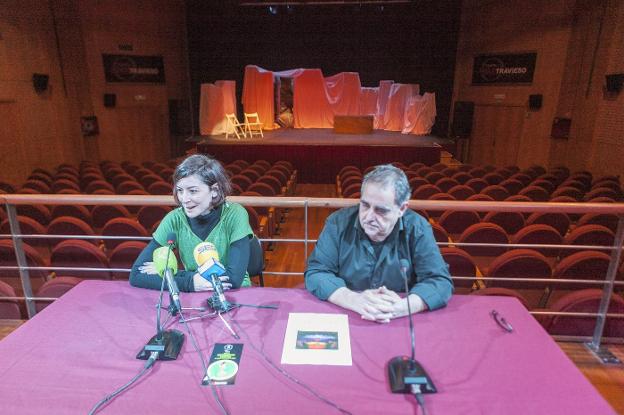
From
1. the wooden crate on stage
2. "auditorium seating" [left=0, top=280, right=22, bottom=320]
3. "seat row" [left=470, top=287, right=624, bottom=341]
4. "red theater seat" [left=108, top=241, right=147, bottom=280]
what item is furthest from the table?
the wooden crate on stage

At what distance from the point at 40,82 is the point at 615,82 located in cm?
1163

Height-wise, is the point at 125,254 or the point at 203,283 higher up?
the point at 203,283

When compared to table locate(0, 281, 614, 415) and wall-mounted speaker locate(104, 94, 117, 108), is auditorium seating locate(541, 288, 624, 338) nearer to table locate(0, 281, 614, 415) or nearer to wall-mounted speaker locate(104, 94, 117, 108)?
table locate(0, 281, 614, 415)

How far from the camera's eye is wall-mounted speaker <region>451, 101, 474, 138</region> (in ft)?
40.3

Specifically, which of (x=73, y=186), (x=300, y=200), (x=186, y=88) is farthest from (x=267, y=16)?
(x=300, y=200)

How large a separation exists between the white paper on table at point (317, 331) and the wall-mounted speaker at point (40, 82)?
9.45 meters

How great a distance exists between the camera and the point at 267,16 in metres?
13.7

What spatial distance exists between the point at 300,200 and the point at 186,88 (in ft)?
42.2

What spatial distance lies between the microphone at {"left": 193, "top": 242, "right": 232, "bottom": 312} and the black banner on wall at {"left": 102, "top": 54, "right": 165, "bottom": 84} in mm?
10613

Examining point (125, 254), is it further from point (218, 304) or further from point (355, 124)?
point (355, 124)

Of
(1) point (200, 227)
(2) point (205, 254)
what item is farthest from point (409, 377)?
(1) point (200, 227)

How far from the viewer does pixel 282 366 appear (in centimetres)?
137

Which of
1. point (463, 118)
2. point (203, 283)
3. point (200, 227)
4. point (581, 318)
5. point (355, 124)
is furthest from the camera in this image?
point (355, 124)

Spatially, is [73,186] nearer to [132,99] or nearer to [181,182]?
[181,182]
